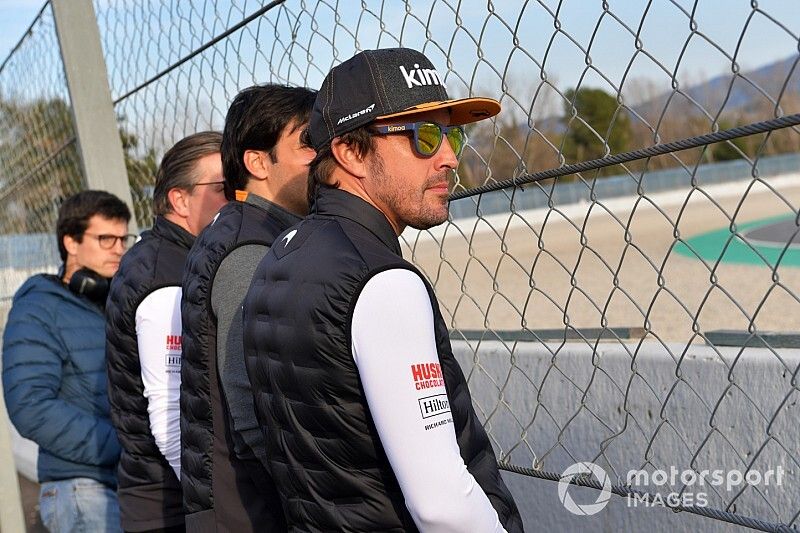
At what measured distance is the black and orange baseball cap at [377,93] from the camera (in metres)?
1.79

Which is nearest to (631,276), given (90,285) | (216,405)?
(90,285)

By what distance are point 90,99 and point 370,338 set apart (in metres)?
3.78

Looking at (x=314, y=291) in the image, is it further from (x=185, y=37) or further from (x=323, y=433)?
(x=185, y=37)

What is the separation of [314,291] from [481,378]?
1.68m

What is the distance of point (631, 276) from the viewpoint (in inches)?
718

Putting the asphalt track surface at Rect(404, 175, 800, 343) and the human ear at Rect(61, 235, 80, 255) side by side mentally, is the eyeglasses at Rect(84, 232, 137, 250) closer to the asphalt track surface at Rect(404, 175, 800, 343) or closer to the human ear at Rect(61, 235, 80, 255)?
the human ear at Rect(61, 235, 80, 255)

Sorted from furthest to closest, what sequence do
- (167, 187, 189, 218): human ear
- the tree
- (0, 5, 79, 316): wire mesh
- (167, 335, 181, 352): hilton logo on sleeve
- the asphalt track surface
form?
(0, 5, 79, 316): wire mesh
the tree
(167, 187, 189, 218): human ear
(167, 335, 181, 352): hilton logo on sleeve
the asphalt track surface

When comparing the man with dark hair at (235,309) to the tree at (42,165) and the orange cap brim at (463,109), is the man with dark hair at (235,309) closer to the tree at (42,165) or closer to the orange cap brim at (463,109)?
the orange cap brim at (463,109)

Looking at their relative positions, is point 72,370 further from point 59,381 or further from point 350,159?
point 350,159

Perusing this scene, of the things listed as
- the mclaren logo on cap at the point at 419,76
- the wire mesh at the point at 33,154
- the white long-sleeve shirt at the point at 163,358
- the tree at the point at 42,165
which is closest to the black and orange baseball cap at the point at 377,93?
the mclaren logo on cap at the point at 419,76

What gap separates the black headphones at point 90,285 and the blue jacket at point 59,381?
32 mm

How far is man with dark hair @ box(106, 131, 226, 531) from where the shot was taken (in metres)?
2.71

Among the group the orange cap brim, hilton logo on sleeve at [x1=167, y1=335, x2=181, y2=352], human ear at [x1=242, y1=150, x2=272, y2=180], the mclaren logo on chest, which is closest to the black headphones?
hilton logo on sleeve at [x1=167, y1=335, x2=181, y2=352]

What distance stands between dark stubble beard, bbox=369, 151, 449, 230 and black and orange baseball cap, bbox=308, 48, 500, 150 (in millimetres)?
86
